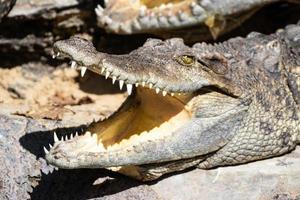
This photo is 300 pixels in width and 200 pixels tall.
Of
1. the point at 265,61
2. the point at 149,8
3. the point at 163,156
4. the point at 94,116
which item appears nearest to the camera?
the point at 163,156

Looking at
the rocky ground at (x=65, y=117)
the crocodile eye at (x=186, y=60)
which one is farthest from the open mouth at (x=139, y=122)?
the rocky ground at (x=65, y=117)

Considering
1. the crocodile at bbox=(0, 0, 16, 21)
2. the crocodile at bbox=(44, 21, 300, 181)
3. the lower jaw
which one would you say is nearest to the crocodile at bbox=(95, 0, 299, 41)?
the crocodile at bbox=(0, 0, 16, 21)

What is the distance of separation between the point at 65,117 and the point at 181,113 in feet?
3.26

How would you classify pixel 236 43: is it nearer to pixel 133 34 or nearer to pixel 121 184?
pixel 121 184

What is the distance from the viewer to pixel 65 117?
4652mm

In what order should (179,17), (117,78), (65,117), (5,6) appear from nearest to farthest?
(117,78) < (65,117) < (179,17) < (5,6)

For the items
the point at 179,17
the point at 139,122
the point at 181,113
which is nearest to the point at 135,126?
the point at 139,122

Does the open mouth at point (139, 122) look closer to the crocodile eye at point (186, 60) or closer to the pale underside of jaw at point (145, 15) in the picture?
the crocodile eye at point (186, 60)

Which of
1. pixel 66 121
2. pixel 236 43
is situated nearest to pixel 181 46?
pixel 236 43

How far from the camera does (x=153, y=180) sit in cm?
407

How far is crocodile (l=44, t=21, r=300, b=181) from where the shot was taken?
3.71m

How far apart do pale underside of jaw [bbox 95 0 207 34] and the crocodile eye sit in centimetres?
141

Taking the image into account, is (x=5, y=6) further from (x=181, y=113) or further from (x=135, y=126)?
(x=181, y=113)

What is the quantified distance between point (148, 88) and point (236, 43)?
30.6 inches
